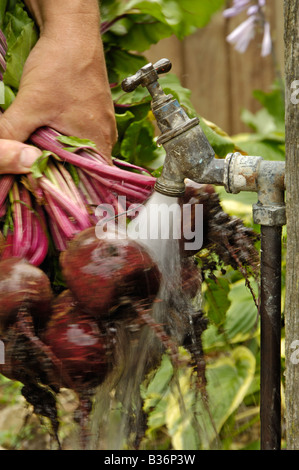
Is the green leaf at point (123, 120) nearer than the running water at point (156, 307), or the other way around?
the running water at point (156, 307)

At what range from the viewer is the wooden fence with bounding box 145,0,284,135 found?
271cm

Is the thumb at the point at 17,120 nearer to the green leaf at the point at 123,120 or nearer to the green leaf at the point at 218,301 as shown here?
the green leaf at the point at 123,120

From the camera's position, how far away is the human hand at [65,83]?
0.83m

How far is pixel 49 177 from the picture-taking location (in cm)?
81

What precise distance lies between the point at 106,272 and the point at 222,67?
2327 mm

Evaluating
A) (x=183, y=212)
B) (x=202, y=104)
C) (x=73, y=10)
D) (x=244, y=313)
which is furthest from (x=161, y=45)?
(x=183, y=212)

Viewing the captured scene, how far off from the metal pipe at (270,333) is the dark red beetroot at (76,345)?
22cm

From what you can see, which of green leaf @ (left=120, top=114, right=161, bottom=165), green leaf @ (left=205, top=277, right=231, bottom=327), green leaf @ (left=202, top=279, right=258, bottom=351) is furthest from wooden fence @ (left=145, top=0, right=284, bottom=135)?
green leaf @ (left=205, top=277, right=231, bottom=327)

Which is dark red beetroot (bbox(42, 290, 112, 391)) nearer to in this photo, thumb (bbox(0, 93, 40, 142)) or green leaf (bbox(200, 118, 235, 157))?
thumb (bbox(0, 93, 40, 142))

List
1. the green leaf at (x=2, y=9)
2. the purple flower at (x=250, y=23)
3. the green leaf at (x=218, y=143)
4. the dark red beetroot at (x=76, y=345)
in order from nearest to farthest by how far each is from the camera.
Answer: the dark red beetroot at (x=76, y=345)
the green leaf at (x=2, y=9)
the green leaf at (x=218, y=143)
the purple flower at (x=250, y=23)

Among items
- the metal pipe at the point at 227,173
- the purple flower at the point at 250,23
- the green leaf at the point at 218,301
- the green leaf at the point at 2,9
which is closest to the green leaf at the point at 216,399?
the green leaf at the point at 218,301

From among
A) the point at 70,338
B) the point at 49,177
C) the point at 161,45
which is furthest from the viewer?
the point at 161,45

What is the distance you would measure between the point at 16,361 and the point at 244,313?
1.09m
